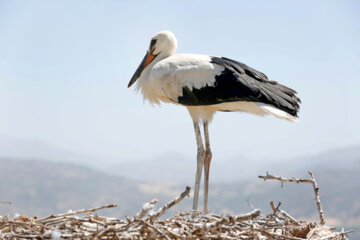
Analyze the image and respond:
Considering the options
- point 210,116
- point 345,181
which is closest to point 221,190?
point 345,181

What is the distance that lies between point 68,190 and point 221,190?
1892 inches

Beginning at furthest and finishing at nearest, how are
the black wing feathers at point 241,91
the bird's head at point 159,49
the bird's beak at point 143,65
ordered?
the bird's beak at point 143,65 → the bird's head at point 159,49 → the black wing feathers at point 241,91

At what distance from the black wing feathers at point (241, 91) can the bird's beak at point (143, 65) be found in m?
0.95

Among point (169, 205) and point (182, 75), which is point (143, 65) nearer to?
point (182, 75)

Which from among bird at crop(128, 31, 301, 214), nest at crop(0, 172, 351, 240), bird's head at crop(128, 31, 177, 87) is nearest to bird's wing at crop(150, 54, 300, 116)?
bird at crop(128, 31, 301, 214)

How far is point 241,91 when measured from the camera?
6703mm

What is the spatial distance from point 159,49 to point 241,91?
1.41m

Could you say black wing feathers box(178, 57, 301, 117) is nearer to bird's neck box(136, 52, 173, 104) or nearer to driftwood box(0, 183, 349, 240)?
bird's neck box(136, 52, 173, 104)

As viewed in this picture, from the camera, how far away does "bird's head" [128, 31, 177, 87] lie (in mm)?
7547

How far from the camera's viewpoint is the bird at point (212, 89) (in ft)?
22.0

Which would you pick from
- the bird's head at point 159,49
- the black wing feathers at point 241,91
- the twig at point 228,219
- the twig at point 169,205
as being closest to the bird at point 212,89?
the black wing feathers at point 241,91

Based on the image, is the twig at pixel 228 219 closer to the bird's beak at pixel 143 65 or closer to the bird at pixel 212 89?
the bird at pixel 212 89

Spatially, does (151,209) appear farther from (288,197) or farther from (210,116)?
(288,197)

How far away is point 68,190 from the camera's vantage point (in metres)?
188
